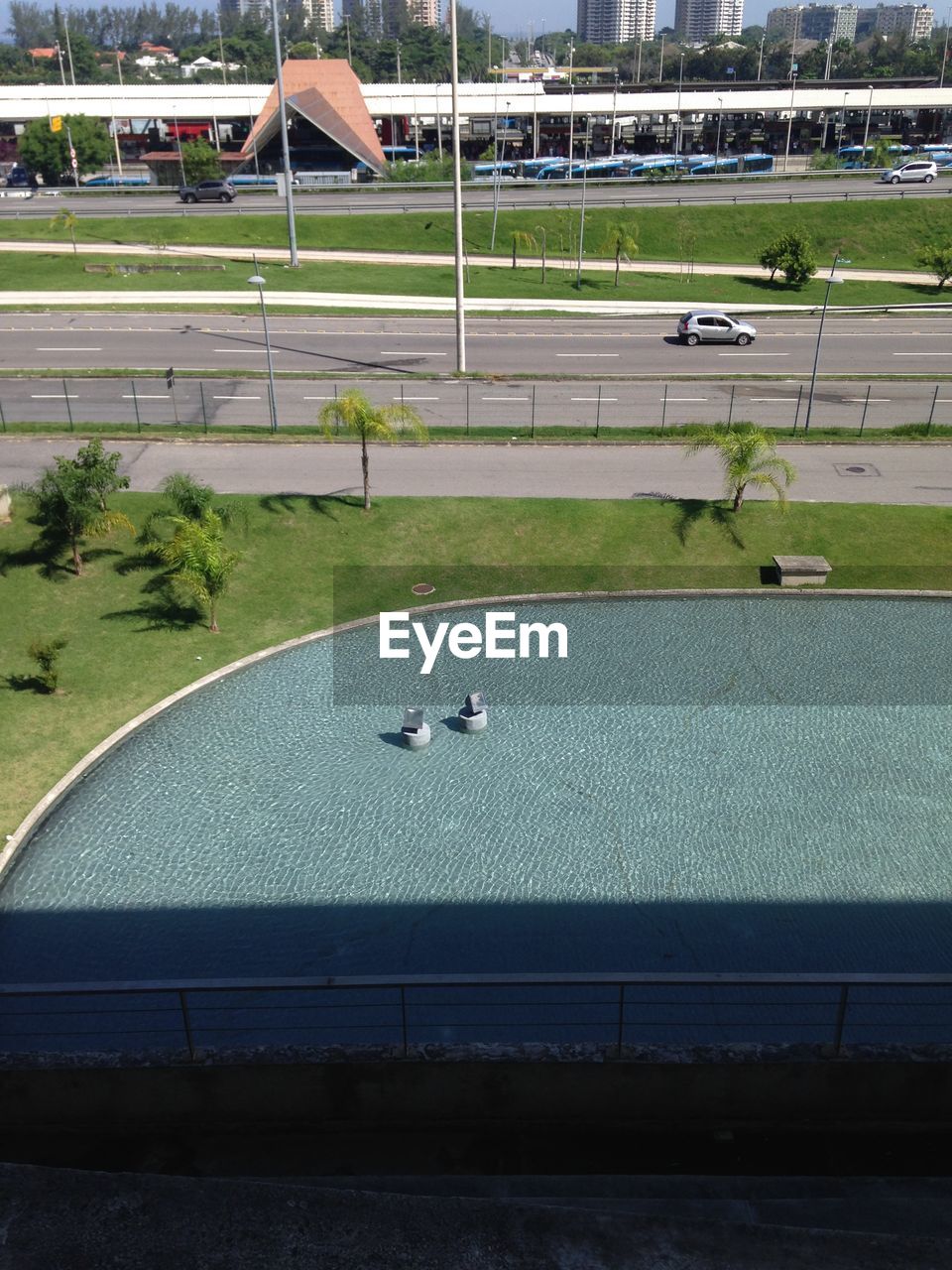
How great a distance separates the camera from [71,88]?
3711 inches

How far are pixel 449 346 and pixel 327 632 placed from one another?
21.0 meters

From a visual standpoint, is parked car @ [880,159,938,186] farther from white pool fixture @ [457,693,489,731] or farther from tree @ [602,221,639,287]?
white pool fixture @ [457,693,489,731]

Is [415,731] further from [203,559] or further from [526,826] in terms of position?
[203,559]

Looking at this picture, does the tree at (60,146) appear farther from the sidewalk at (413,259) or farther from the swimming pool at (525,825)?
the swimming pool at (525,825)

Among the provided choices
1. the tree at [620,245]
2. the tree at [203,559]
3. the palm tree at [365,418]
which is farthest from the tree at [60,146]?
the tree at [203,559]

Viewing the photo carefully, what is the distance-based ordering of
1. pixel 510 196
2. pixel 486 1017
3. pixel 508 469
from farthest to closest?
1. pixel 510 196
2. pixel 508 469
3. pixel 486 1017

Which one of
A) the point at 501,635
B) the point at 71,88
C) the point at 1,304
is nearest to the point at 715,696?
the point at 501,635

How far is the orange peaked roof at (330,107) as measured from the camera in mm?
80500

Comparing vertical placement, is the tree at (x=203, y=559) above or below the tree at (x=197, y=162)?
below

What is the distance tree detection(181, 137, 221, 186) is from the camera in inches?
2736

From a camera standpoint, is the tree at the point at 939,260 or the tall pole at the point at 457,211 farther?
the tree at the point at 939,260

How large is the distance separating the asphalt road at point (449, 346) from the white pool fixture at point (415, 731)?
68.1 feet

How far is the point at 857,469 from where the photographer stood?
1102 inches

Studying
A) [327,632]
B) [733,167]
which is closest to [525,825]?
[327,632]
